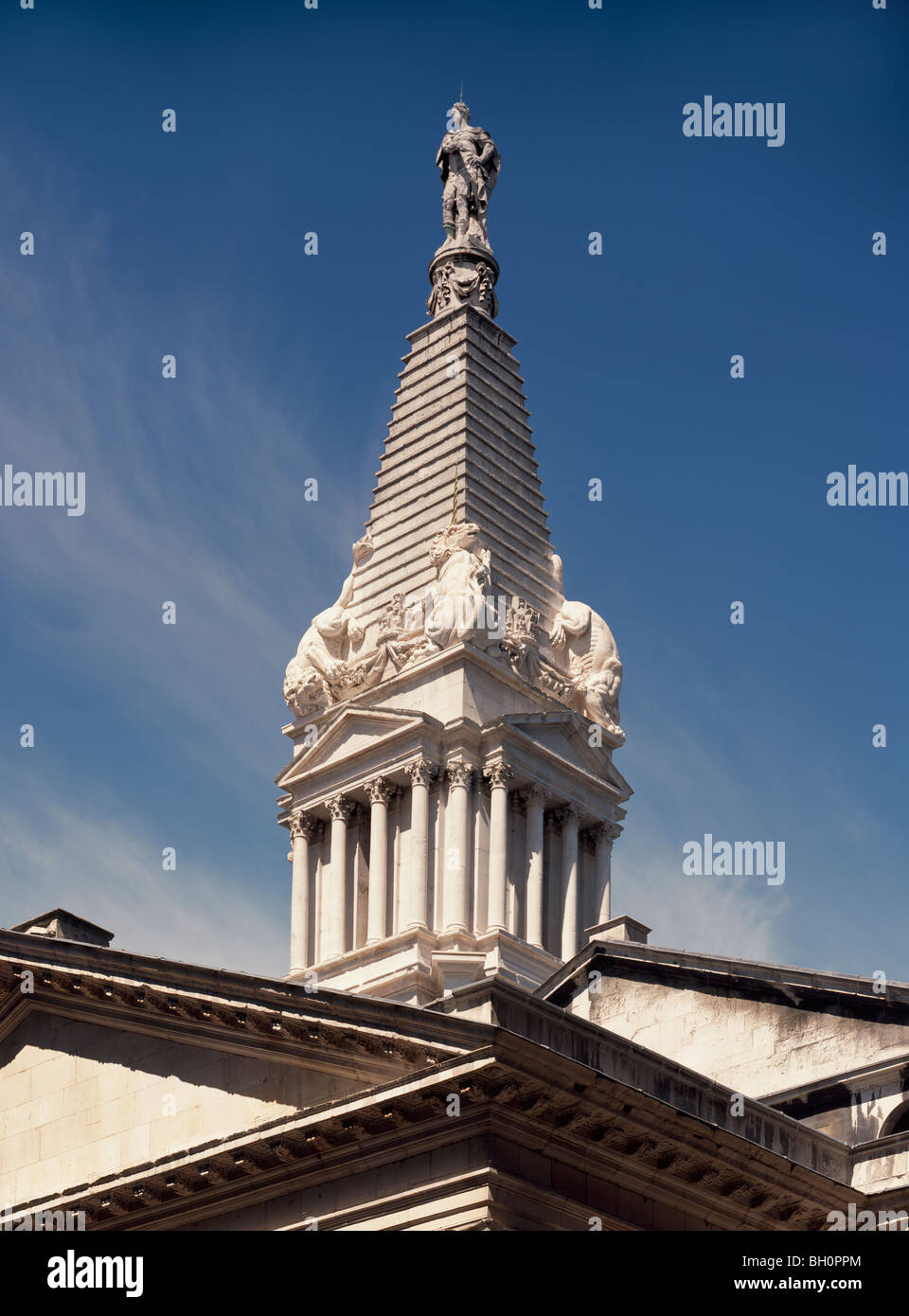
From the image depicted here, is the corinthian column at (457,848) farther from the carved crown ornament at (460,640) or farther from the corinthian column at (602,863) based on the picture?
the corinthian column at (602,863)

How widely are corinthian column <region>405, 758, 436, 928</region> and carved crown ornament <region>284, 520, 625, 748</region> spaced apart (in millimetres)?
3914

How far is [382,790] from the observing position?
69.3m

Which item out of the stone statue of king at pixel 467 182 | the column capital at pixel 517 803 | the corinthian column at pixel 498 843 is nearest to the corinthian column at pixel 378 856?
the corinthian column at pixel 498 843

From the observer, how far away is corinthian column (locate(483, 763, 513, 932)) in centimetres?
6731

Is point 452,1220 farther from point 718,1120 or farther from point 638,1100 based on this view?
point 718,1120

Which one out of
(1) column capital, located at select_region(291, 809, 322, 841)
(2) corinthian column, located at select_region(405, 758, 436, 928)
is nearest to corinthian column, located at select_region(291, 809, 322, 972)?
(1) column capital, located at select_region(291, 809, 322, 841)

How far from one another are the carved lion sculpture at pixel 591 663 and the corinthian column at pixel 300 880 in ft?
30.6

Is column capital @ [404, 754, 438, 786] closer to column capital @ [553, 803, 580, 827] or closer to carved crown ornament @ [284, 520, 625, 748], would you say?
carved crown ornament @ [284, 520, 625, 748]

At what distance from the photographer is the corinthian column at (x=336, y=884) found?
2724 inches

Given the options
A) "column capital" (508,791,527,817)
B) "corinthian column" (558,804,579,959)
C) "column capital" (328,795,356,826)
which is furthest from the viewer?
"column capital" (328,795,356,826)

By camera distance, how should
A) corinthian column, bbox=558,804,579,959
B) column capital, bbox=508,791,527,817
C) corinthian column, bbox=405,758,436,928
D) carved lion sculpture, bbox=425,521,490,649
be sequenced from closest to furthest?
corinthian column, bbox=405,758,436,928
corinthian column, bbox=558,804,579,959
carved lion sculpture, bbox=425,521,490,649
column capital, bbox=508,791,527,817

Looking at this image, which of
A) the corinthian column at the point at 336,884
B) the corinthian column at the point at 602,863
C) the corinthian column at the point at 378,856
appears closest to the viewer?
the corinthian column at the point at 378,856

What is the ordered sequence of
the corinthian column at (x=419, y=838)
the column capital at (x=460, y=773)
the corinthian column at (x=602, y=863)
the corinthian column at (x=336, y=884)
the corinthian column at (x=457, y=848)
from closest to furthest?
1. the corinthian column at (x=457, y=848)
2. the corinthian column at (x=419, y=838)
3. the column capital at (x=460, y=773)
4. the corinthian column at (x=336, y=884)
5. the corinthian column at (x=602, y=863)
